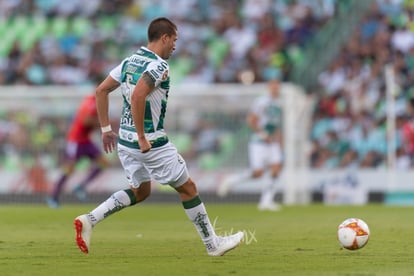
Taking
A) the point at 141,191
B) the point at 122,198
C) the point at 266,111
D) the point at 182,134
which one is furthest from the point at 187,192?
the point at 182,134

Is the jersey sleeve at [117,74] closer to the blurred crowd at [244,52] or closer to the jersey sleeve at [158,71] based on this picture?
the jersey sleeve at [158,71]

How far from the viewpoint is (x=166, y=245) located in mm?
11414

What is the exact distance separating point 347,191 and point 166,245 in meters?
12.9

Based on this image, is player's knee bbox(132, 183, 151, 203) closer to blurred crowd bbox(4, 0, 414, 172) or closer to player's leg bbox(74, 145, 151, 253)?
player's leg bbox(74, 145, 151, 253)

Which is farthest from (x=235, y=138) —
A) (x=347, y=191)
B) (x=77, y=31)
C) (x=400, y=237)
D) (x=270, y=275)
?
(x=270, y=275)

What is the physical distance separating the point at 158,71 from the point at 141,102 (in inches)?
12.9

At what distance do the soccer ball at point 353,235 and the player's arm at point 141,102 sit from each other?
2.07 meters

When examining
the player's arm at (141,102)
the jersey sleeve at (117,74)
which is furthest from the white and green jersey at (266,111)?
the player's arm at (141,102)

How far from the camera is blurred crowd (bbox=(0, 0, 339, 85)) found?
28250mm

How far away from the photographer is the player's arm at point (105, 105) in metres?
10.3

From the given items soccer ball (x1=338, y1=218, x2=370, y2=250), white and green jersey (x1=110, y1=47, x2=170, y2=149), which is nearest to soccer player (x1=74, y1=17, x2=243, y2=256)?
white and green jersey (x1=110, y1=47, x2=170, y2=149)

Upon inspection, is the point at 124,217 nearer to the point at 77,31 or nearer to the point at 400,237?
the point at 400,237

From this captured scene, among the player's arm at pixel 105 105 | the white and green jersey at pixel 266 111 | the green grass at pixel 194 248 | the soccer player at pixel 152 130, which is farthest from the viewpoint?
the white and green jersey at pixel 266 111

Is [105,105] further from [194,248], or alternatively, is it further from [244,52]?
[244,52]
